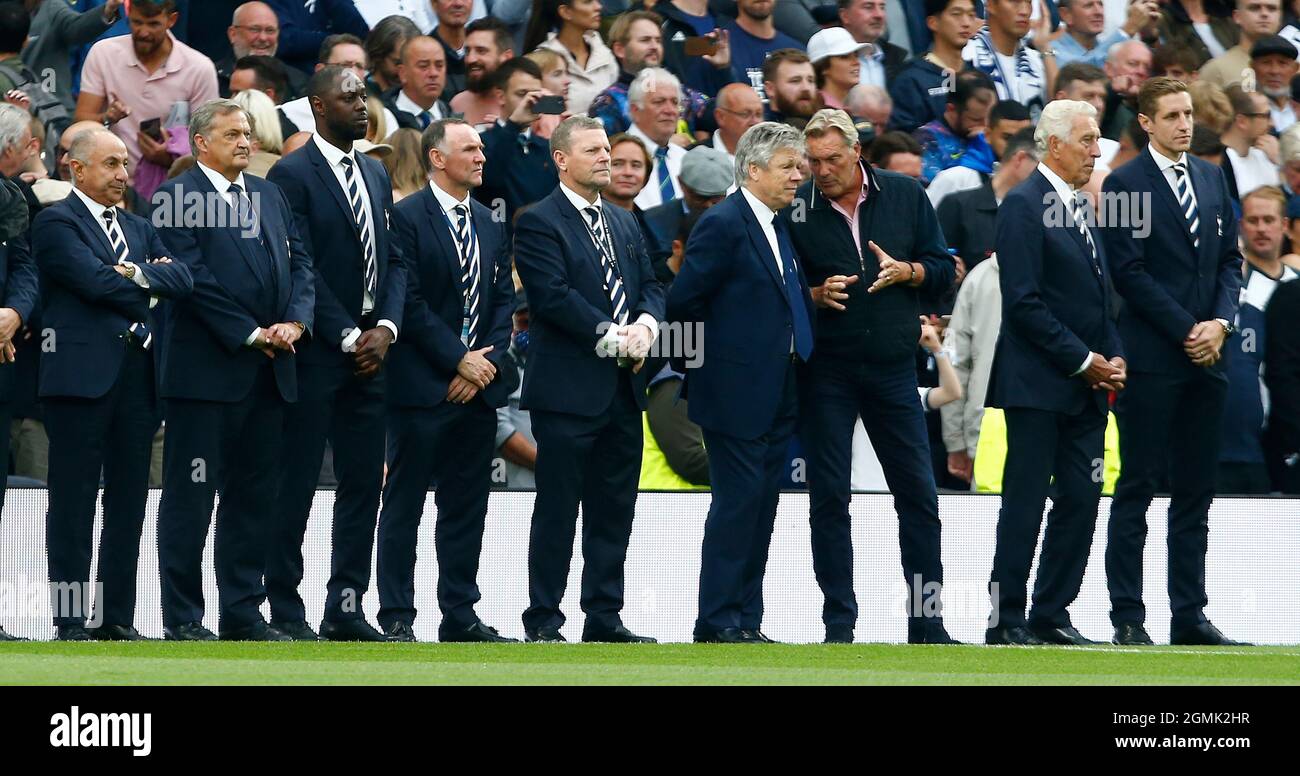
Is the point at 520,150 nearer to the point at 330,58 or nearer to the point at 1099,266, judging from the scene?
the point at 330,58

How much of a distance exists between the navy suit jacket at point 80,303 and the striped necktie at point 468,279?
141cm

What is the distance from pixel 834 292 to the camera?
10.6 metres

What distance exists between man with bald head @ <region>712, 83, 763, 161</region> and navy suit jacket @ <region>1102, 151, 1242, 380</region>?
119 inches

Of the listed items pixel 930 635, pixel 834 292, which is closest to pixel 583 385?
pixel 834 292

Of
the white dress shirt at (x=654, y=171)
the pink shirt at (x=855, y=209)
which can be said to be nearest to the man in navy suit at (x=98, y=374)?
the pink shirt at (x=855, y=209)

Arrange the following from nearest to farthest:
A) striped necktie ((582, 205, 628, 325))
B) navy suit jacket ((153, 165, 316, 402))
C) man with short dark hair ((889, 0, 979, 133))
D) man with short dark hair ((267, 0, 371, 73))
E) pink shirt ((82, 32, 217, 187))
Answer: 1. navy suit jacket ((153, 165, 316, 402))
2. striped necktie ((582, 205, 628, 325))
3. pink shirt ((82, 32, 217, 187))
4. man with short dark hair ((267, 0, 371, 73))
5. man with short dark hair ((889, 0, 979, 133))

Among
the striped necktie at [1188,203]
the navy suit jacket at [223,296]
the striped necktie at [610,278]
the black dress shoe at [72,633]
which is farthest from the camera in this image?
the striped necktie at [1188,203]

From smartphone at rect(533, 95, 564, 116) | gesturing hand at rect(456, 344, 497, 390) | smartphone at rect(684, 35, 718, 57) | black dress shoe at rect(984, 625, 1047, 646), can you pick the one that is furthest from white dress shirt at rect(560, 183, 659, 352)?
smartphone at rect(684, 35, 718, 57)

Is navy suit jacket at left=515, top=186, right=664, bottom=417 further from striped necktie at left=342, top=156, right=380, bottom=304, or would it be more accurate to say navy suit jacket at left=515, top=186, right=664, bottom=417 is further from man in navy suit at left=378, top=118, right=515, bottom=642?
striped necktie at left=342, top=156, right=380, bottom=304

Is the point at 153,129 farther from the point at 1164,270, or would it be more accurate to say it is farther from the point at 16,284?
the point at 1164,270

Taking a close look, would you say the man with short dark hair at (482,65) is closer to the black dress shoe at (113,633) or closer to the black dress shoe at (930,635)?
the black dress shoe at (113,633)

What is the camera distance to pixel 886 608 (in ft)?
38.6

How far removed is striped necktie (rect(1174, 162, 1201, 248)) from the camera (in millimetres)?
11039

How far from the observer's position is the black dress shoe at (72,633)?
400 inches
